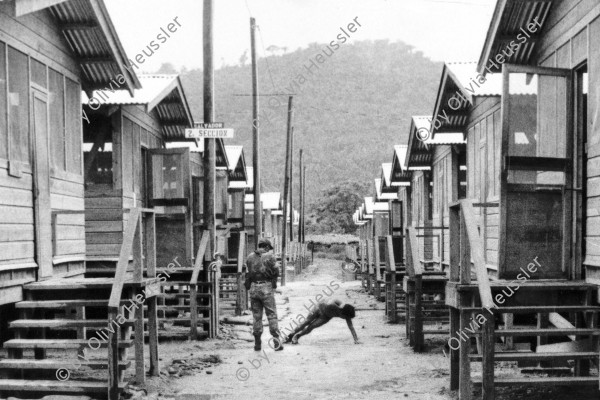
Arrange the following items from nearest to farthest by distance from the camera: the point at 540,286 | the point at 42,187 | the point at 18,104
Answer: the point at 540,286
the point at 18,104
the point at 42,187

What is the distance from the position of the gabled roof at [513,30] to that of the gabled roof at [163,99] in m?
6.05

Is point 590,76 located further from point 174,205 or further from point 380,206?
point 380,206

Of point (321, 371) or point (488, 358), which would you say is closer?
point (488, 358)

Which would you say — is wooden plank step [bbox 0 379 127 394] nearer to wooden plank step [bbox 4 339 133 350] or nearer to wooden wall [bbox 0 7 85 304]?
wooden plank step [bbox 4 339 133 350]

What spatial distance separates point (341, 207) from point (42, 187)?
61.1 m

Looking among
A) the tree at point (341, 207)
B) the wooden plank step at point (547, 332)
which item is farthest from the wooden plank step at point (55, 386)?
the tree at point (341, 207)

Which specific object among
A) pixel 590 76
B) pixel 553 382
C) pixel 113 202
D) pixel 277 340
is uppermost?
pixel 590 76

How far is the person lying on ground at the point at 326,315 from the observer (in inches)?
475

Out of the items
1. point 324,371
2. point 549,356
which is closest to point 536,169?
point 549,356

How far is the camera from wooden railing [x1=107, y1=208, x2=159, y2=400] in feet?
22.9

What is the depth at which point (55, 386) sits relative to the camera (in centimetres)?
698

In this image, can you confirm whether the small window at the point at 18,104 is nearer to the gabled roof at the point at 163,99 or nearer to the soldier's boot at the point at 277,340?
the gabled roof at the point at 163,99

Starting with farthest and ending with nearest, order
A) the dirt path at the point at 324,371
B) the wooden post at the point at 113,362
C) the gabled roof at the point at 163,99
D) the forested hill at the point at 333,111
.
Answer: the forested hill at the point at 333,111
the gabled roof at the point at 163,99
the dirt path at the point at 324,371
the wooden post at the point at 113,362

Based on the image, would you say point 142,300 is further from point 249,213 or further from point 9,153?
point 249,213
